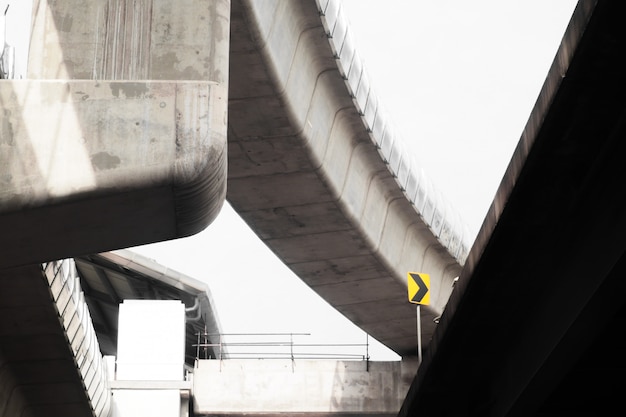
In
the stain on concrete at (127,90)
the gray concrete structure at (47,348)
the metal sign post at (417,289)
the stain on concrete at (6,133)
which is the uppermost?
the metal sign post at (417,289)

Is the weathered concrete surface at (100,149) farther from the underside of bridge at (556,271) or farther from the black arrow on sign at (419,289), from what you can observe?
the black arrow on sign at (419,289)

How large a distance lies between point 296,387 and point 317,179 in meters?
9.94

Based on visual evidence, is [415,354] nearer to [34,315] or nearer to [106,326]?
[106,326]

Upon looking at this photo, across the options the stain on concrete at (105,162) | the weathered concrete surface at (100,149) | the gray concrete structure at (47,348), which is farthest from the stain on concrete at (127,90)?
the gray concrete structure at (47,348)

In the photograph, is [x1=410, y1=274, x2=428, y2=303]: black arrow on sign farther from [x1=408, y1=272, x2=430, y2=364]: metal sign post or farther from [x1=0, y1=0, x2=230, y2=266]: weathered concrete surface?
[x1=0, y1=0, x2=230, y2=266]: weathered concrete surface

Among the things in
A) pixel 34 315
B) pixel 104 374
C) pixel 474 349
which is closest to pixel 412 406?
pixel 474 349

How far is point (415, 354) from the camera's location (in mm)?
34531

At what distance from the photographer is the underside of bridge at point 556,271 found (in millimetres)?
9719

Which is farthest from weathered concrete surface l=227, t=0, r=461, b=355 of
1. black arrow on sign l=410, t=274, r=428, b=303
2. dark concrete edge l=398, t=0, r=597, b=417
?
dark concrete edge l=398, t=0, r=597, b=417

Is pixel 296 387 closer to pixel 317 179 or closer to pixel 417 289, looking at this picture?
pixel 417 289

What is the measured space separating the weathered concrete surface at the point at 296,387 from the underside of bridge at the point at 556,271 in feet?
55.9

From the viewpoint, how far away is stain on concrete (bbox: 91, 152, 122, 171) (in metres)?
10.7

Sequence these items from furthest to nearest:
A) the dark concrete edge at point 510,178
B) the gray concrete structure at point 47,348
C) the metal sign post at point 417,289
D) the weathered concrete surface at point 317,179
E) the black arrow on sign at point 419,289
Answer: the black arrow on sign at point 419,289 < the metal sign post at point 417,289 < the gray concrete structure at point 47,348 < the weathered concrete surface at point 317,179 < the dark concrete edge at point 510,178

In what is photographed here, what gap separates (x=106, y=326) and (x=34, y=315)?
1941 cm
